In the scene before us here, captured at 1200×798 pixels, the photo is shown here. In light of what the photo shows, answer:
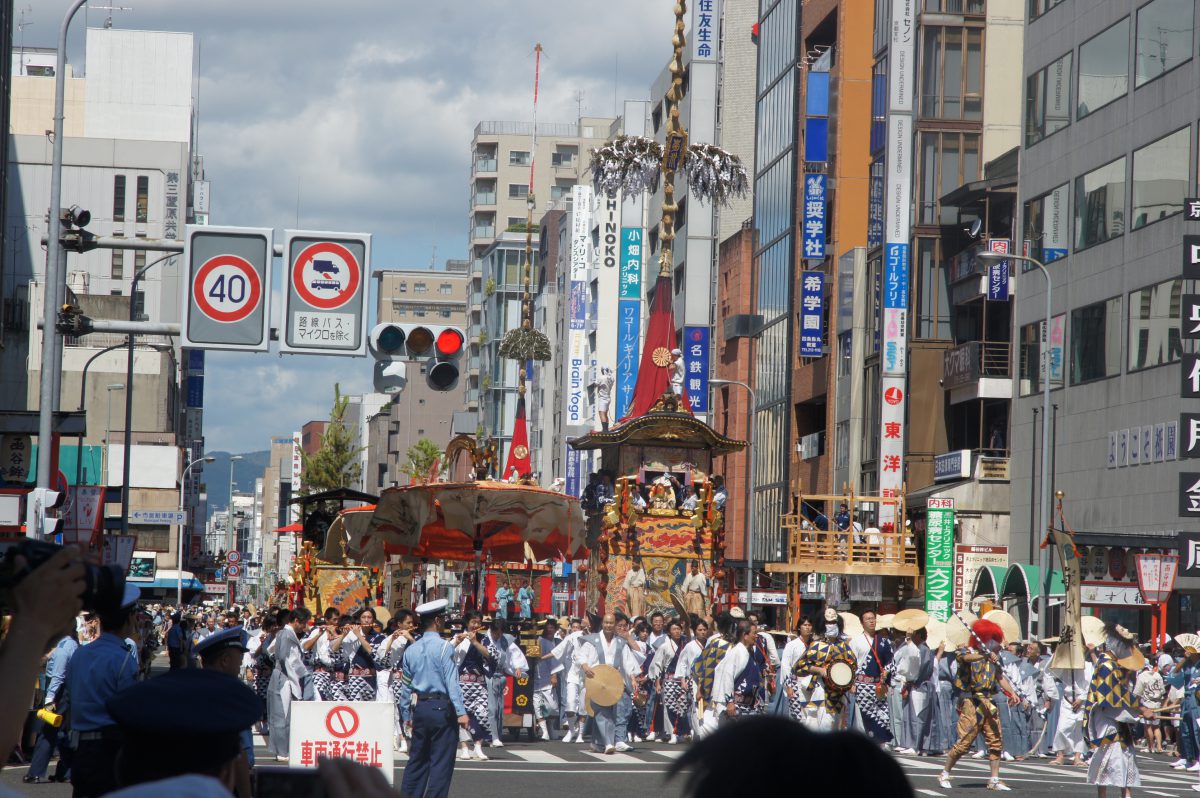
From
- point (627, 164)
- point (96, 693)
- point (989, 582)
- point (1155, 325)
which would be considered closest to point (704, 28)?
point (627, 164)

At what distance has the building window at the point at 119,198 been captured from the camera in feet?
302

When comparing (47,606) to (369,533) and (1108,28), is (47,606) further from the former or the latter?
(1108,28)

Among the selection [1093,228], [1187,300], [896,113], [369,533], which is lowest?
[369,533]

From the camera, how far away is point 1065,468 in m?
41.8

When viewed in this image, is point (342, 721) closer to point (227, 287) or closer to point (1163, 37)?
point (227, 287)

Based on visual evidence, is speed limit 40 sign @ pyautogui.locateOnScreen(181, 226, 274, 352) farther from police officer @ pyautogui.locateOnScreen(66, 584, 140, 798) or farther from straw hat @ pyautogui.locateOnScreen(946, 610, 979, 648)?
straw hat @ pyautogui.locateOnScreen(946, 610, 979, 648)

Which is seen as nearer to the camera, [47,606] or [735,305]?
[47,606]

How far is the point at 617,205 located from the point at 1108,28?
151 feet

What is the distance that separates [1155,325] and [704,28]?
42075mm

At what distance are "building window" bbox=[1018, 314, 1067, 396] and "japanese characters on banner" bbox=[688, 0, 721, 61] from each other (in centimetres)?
3423

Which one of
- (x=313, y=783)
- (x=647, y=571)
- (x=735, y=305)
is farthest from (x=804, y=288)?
(x=313, y=783)

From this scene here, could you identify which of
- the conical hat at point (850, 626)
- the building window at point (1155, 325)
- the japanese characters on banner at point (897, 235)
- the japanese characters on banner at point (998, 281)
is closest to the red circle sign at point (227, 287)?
the conical hat at point (850, 626)

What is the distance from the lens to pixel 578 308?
89312mm

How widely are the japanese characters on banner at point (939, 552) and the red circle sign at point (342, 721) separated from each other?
3369 cm
